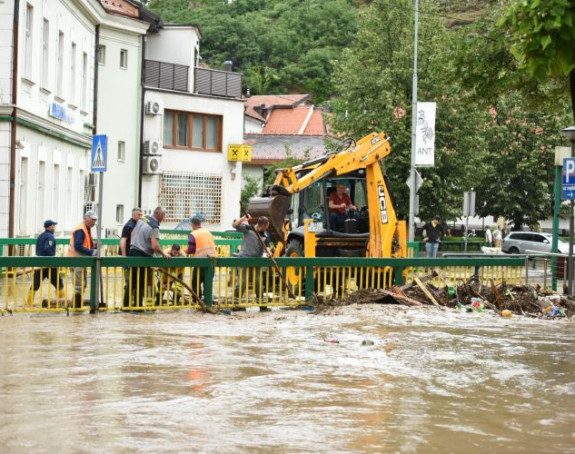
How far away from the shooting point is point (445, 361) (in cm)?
1365

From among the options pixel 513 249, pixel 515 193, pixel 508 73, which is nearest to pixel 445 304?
pixel 508 73

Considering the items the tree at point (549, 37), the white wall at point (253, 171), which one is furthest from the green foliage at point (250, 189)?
the tree at point (549, 37)

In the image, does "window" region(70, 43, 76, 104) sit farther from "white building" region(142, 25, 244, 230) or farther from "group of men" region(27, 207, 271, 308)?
"group of men" region(27, 207, 271, 308)

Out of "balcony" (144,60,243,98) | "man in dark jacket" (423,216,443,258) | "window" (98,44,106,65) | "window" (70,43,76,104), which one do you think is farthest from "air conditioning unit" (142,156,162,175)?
"man in dark jacket" (423,216,443,258)

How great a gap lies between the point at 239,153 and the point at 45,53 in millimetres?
17293

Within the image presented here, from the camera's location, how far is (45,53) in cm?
3009

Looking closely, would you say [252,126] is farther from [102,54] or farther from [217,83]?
[102,54]

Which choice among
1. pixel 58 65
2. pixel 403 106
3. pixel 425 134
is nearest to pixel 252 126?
pixel 403 106

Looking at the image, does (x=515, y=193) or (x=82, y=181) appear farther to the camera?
(x=515, y=193)

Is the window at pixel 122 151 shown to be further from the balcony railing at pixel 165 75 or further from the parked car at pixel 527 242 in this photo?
the parked car at pixel 527 242

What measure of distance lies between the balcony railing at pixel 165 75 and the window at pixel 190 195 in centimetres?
350

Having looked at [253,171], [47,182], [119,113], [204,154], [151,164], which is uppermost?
[119,113]

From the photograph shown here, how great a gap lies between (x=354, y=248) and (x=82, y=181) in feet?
52.0

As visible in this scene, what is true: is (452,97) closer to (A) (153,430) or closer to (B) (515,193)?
(B) (515,193)
